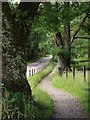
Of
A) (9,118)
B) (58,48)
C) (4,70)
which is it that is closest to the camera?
(9,118)

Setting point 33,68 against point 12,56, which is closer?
point 12,56

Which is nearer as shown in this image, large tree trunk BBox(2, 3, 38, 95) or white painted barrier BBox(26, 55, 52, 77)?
large tree trunk BBox(2, 3, 38, 95)

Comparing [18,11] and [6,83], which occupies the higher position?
[18,11]

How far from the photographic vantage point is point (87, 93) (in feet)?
22.4

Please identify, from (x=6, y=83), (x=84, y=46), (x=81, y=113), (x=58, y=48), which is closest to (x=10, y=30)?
(x=6, y=83)

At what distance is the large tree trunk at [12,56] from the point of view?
12.7 ft

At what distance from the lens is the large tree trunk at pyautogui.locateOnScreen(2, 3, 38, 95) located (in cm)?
386

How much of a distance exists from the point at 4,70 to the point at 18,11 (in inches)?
59.1

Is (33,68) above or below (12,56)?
below

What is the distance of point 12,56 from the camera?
3961mm

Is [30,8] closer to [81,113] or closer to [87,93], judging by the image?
[81,113]

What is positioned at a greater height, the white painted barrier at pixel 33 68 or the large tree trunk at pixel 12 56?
the large tree trunk at pixel 12 56

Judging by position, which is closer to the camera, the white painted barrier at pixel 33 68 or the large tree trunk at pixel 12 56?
the large tree trunk at pixel 12 56

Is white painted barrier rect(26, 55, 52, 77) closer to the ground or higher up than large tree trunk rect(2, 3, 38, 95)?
closer to the ground
